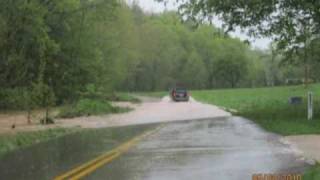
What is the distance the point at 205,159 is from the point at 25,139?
8863mm

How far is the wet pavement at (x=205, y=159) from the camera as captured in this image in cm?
1196

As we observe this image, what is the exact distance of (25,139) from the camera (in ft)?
69.8

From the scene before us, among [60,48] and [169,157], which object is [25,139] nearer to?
[169,157]

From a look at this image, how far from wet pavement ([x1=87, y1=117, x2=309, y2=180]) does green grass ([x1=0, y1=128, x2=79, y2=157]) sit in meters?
3.60

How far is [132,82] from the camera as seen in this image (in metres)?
127

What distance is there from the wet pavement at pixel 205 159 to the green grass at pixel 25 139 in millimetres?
3601

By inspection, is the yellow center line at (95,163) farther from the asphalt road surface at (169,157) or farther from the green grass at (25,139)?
the green grass at (25,139)

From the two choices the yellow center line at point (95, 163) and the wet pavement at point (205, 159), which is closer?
the wet pavement at point (205, 159)

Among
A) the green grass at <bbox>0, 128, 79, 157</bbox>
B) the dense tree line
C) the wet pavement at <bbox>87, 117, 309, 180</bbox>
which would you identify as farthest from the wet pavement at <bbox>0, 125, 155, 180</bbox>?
the dense tree line

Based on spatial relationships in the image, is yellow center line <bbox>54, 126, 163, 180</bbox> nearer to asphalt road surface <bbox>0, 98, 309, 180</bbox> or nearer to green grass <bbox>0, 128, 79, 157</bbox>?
asphalt road surface <bbox>0, 98, 309, 180</bbox>

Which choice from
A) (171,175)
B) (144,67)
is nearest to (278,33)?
(171,175)

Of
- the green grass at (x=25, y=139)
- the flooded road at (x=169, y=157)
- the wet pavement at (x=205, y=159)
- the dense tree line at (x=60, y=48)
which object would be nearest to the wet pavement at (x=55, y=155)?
the flooded road at (x=169, y=157)

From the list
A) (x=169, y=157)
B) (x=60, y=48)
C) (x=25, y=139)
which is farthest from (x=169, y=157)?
(x=60, y=48)

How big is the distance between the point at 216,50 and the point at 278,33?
379 feet
